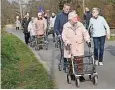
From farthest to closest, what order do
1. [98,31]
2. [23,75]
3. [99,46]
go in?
[99,46] → [98,31] → [23,75]

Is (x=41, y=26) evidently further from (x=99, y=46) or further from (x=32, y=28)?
(x=99, y=46)

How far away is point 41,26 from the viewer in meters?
19.2

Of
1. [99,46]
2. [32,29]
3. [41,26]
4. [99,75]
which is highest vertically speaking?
[41,26]

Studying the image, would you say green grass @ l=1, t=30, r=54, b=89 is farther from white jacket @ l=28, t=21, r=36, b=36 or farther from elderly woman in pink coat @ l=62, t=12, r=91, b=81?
white jacket @ l=28, t=21, r=36, b=36

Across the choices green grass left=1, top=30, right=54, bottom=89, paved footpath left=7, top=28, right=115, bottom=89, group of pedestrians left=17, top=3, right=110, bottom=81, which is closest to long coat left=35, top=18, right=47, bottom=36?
paved footpath left=7, top=28, right=115, bottom=89

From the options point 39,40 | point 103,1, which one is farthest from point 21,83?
point 103,1

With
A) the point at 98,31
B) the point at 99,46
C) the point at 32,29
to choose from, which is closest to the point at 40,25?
the point at 32,29

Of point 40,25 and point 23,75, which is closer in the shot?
point 23,75

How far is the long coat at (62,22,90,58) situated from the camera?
10.2m

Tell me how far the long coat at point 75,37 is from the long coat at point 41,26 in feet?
29.0

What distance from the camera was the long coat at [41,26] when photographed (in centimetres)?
1916

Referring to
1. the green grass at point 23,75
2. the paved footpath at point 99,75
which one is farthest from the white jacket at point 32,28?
the green grass at point 23,75

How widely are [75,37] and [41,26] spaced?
29.5 feet

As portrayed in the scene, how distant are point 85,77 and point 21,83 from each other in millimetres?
1619
